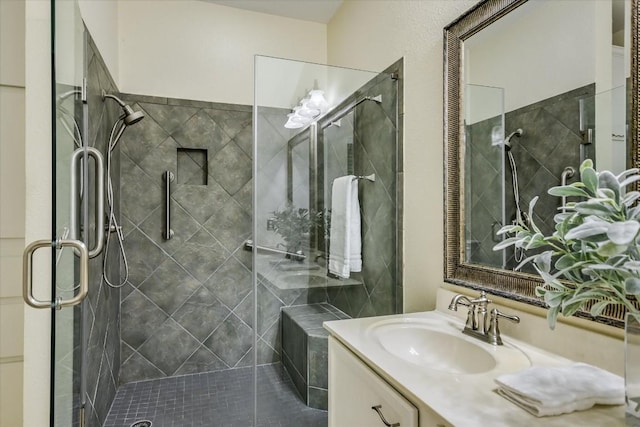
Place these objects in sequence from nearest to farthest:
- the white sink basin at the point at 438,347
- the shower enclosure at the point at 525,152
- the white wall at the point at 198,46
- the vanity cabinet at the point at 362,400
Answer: the vanity cabinet at the point at 362,400 < the shower enclosure at the point at 525,152 < the white sink basin at the point at 438,347 < the white wall at the point at 198,46

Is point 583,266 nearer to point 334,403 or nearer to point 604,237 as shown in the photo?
point 604,237

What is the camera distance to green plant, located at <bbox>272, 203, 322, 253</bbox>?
1935 millimetres

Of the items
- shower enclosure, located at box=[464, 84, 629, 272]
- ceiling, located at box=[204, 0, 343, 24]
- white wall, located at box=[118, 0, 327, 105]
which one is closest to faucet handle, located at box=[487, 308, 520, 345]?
shower enclosure, located at box=[464, 84, 629, 272]

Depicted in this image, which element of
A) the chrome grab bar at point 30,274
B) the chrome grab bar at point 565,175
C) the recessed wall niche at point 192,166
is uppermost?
the recessed wall niche at point 192,166

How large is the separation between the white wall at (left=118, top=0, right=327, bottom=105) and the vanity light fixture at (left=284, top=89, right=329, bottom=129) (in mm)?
1179

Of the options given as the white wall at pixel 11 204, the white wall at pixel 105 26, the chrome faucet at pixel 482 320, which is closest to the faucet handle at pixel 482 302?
the chrome faucet at pixel 482 320

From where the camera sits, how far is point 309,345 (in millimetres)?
2094

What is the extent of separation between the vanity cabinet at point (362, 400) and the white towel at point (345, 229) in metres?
0.70

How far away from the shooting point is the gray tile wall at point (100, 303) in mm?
1698

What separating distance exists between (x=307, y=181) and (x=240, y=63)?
1.54 metres

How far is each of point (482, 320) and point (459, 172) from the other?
24.5 inches

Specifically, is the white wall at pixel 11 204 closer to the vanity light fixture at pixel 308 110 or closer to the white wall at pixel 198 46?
the vanity light fixture at pixel 308 110

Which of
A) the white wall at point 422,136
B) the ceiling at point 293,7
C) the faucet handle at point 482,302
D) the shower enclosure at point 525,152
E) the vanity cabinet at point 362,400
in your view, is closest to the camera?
the vanity cabinet at point 362,400

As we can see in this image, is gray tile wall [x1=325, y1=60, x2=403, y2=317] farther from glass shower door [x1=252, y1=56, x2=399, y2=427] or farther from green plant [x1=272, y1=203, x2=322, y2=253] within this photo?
green plant [x1=272, y1=203, x2=322, y2=253]
